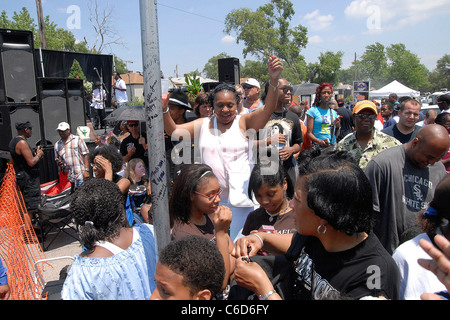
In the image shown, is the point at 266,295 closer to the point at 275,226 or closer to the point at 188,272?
the point at 188,272

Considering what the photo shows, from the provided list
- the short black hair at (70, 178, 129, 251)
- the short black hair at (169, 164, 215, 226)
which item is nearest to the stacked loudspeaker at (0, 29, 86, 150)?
the short black hair at (169, 164, 215, 226)

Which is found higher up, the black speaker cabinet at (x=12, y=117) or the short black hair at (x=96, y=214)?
the black speaker cabinet at (x=12, y=117)

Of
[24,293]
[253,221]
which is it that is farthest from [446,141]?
[24,293]

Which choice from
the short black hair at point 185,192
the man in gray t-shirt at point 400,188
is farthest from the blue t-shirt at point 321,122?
the short black hair at point 185,192

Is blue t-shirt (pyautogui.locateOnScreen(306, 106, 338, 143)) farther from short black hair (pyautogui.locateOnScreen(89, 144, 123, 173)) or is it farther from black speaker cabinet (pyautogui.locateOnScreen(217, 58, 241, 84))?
short black hair (pyautogui.locateOnScreen(89, 144, 123, 173))

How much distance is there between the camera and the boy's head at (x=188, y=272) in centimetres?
147

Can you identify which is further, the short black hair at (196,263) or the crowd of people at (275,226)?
the short black hair at (196,263)

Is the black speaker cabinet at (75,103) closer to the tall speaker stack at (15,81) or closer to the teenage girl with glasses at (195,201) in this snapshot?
the tall speaker stack at (15,81)

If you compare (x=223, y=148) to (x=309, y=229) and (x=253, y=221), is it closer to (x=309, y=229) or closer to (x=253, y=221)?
(x=253, y=221)

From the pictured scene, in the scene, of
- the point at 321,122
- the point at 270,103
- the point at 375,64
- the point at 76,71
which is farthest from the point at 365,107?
the point at 375,64

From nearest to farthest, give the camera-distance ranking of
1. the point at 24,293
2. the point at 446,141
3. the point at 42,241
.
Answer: the point at 446,141 → the point at 24,293 → the point at 42,241

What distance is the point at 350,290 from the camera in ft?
4.32

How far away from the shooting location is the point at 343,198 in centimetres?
134

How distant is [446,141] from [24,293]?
3.50m
